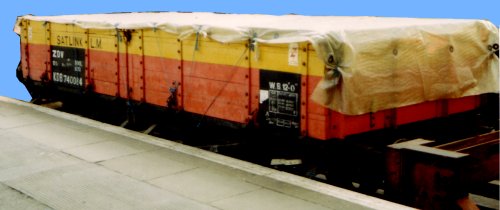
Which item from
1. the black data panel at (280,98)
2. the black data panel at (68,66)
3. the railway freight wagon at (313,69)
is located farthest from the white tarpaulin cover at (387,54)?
the black data panel at (68,66)

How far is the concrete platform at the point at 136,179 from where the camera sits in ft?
22.9

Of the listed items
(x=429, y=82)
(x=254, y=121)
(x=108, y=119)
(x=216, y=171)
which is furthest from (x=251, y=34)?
(x=108, y=119)

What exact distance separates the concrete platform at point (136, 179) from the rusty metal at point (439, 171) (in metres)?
0.54

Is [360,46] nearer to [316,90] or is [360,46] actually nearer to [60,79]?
[316,90]

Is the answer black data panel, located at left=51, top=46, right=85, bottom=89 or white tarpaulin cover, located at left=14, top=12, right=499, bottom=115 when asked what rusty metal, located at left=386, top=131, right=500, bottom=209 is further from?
black data panel, located at left=51, top=46, right=85, bottom=89

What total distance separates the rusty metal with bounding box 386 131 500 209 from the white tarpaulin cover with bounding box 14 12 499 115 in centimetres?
88

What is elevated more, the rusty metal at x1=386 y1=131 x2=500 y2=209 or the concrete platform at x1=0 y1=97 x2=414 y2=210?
the rusty metal at x1=386 y1=131 x2=500 y2=209

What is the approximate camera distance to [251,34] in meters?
8.59

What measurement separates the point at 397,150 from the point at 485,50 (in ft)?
9.44

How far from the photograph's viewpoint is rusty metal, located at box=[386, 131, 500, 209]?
6.78m

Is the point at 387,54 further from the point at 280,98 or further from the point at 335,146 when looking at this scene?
the point at 280,98

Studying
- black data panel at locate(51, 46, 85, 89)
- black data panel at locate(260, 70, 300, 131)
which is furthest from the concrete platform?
black data panel at locate(51, 46, 85, 89)

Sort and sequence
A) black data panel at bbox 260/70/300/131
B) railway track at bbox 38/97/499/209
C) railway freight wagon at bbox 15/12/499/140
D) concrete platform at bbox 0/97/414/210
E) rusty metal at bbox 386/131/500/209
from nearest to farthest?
rusty metal at bbox 386/131/500/209
concrete platform at bbox 0/97/414/210
railway freight wagon at bbox 15/12/499/140
railway track at bbox 38/97/499/209
black data panel at bbox 260/70/300/131

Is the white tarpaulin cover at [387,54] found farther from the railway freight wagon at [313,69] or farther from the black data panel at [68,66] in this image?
the black data panel at [68,66]
